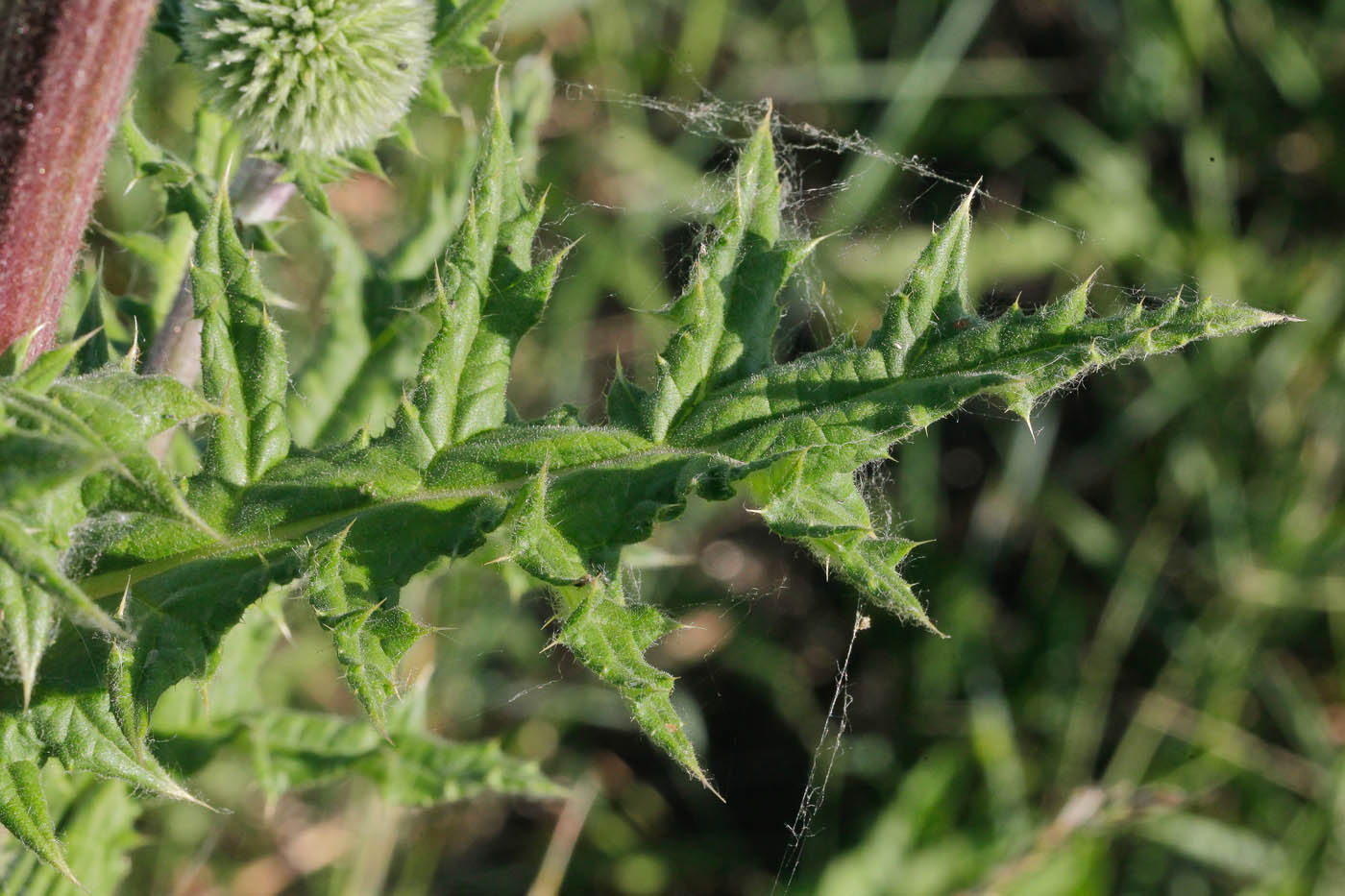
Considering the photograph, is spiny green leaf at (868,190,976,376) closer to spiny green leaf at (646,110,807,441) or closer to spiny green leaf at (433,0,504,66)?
spiny green leaf at (646,110,807,441)

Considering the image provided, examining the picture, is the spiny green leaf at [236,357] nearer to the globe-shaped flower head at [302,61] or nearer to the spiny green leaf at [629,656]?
the globe-shaped flower head at [302,61]

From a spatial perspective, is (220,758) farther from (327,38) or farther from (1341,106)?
(1341,106)

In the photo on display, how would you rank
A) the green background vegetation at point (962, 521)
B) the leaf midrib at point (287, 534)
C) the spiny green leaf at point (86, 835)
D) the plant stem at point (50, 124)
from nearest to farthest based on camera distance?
the plant stem at point (50, 124)
the leaf midrib at point (287, 534)
the spiny green leaf at point (86, 835)
the green background vegetation at point (962, 521)

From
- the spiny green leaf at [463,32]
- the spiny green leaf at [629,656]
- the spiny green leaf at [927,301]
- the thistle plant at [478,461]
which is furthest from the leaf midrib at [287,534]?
the spiny green leaf at [463,32]

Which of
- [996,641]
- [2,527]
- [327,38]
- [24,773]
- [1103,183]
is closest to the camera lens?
[2,527]

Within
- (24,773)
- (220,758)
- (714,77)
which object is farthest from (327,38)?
(714,77)

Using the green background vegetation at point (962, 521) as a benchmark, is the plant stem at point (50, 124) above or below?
above
